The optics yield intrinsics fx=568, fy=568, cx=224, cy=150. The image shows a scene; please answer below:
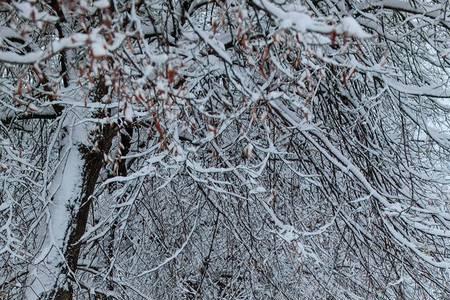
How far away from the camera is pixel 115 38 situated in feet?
7.40

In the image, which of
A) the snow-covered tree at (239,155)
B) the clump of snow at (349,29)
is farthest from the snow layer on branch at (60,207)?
the clump of snow at (349,29)

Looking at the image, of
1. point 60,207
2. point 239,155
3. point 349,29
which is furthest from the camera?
point 239,155

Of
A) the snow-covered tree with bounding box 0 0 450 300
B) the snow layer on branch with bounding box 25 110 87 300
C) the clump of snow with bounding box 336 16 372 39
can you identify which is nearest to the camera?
the clump of snow with bounding box 336 16 372 39

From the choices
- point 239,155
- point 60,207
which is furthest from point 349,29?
point 60,207

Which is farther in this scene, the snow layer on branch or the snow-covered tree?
the snow layer on branch

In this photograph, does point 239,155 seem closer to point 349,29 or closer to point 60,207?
point 60,207

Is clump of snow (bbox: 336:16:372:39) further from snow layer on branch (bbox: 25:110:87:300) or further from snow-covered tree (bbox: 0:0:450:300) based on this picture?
snow layer on branch (bbox: 25:110:87:300)

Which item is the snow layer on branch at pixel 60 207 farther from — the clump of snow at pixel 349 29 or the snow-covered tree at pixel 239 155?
the clump of snow at pixel 349 29

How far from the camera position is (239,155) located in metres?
4.88

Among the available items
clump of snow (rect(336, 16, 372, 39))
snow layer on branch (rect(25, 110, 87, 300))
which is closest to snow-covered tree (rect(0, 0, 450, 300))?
snow layer on branch (rect(25, 110, 87, 300))

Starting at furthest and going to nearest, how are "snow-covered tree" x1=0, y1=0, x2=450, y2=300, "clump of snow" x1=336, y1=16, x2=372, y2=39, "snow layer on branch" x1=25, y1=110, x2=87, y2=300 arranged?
"snow layer on branch" x1=25, y1=110, x2=87, y2=300 < "snow-covered tree" x1=0, y1=0, x2=450, y2=300 < "clump of snow" x1=336, y1=16, x2=372, y2=39

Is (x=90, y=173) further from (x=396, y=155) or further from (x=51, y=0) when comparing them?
(x=396, y=155)

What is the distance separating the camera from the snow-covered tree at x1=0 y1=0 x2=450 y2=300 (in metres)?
3.51

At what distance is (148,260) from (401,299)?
2809mm
